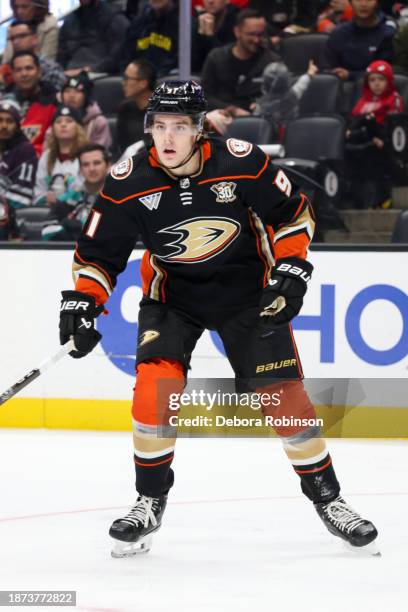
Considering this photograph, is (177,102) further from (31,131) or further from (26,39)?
(26,39)

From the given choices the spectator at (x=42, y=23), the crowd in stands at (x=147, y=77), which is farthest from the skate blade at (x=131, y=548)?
the spectator at (x=42, y=23)

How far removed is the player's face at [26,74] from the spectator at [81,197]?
1.10 meters

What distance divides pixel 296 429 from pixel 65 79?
16.1ft

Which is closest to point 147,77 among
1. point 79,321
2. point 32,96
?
point 32,96

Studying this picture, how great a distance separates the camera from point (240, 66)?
7594mm

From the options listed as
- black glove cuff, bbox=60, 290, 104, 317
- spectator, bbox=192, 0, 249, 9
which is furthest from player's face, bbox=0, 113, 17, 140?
black glove cuff, bbox=60, 290, 104, 317

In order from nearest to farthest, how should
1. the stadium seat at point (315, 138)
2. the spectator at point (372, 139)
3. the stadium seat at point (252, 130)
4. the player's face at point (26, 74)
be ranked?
the spectator at point (372, 139), the stadium seat at point (315, 138), the stadium seat at point (252, 130), the player's face at point (26, 74)

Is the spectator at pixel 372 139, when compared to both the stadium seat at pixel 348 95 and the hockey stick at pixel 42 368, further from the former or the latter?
the hockey stick at pixel 42 368

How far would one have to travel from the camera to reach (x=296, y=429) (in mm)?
3518

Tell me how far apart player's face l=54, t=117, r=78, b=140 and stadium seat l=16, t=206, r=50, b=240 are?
571mm

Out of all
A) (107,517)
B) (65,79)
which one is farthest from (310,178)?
(107,517)

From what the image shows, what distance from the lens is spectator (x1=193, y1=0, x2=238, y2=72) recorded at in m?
7.94

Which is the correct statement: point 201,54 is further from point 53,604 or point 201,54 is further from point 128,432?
point 53,604

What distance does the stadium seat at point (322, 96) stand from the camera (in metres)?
7.36
